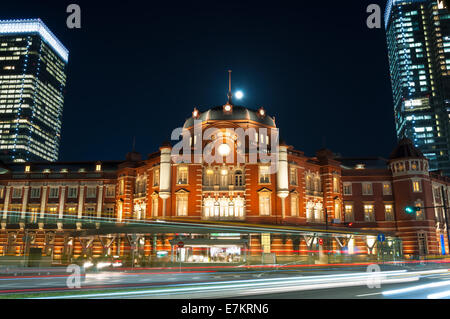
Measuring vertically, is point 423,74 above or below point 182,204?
above

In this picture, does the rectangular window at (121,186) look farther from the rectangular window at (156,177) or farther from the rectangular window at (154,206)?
the rectangular window at (154,206)

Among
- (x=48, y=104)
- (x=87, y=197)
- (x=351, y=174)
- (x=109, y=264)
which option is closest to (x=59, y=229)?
(x=87, y=197)

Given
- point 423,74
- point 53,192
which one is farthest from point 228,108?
point 423,74

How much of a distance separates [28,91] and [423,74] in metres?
163

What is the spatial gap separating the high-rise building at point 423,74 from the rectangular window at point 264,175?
384 ft

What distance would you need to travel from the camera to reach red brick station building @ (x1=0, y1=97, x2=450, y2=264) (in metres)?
44.1

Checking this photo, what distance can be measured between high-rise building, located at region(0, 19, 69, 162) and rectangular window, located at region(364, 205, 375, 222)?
493 feet

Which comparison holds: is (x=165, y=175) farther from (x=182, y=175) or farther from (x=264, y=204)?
(x=264, y=204)

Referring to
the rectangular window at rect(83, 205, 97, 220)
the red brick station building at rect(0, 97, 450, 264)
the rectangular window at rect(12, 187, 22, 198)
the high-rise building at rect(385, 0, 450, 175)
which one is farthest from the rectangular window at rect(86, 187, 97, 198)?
the high-rise building at rect(385, 0, 450, 175)

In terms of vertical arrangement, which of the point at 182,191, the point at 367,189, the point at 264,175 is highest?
the point at 264,175

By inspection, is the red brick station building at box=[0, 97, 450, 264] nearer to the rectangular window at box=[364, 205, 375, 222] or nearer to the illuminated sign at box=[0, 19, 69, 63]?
the rectangular window at box=[364, 205, 375, 222]

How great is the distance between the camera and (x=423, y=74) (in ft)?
509

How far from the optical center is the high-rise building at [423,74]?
145 metres

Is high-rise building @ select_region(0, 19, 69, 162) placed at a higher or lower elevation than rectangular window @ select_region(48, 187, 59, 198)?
higher
